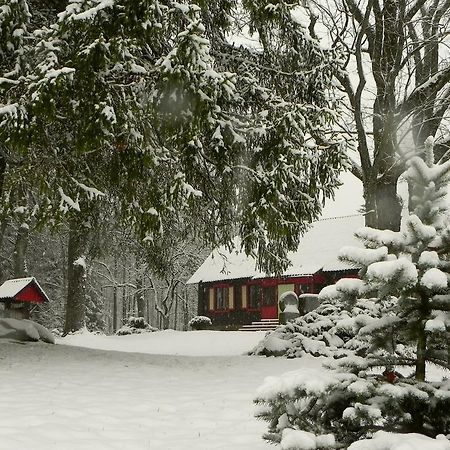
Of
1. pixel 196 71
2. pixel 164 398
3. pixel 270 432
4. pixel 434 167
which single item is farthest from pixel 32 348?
pixel 434 167

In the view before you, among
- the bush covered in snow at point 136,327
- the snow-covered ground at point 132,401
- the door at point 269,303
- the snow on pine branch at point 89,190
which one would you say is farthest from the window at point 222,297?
the snow on pine branch at point 89,190

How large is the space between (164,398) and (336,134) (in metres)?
6.81

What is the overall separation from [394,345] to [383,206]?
382 inches

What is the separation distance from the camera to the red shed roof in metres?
18.4

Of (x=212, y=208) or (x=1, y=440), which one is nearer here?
(x=1, y=440)

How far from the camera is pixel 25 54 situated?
339 inches

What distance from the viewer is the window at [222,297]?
35.5 metres

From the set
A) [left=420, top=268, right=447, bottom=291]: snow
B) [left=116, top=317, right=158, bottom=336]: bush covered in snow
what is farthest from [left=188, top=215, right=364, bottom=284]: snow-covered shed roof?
[left=420, top=268, right=447, bottom=291]: snow

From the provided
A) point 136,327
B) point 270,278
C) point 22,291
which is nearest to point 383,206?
point 22,291

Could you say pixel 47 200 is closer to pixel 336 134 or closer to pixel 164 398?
pixel 164 398

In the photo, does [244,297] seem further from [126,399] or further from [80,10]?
[80,10]

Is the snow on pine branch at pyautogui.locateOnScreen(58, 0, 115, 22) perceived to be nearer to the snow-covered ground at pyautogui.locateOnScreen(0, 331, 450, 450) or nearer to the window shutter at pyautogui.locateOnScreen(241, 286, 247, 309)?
the snow-covered ground at pyautogui.locateOnScreen(0, 331, 450, 450)

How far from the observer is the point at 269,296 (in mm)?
32875

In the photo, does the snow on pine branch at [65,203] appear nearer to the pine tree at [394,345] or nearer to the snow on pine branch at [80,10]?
the snow on pine branch at [80,10]
